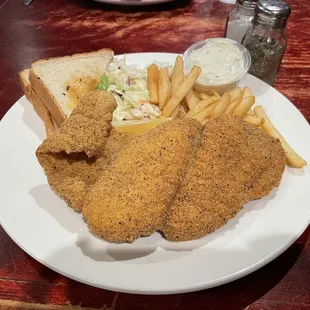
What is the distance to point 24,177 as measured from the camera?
1.75 metres

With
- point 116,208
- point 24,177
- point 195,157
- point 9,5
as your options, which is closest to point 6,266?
point 24,177

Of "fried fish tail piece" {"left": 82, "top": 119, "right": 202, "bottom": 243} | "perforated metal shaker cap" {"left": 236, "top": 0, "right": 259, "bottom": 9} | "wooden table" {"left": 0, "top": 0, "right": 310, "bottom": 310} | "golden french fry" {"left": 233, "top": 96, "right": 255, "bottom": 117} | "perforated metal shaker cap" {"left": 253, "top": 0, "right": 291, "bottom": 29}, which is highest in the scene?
"perforated metal shaker cap" {"left": 253, "top": 0, "right": 291, "bottom": 29}

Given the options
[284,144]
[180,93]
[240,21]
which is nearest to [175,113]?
[180,93]

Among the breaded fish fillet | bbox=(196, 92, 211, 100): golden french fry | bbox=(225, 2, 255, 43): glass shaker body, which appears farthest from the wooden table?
bbox=(196, 92, 211, 100): golden french fry

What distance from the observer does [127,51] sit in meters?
2.89

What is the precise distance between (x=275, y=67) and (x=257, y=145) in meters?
0.98

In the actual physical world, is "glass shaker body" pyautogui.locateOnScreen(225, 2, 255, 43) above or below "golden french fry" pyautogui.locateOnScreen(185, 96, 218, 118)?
above

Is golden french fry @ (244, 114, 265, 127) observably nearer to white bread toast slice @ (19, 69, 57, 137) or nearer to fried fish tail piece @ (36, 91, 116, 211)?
fried fish tail piece @ (36, 91, 116, 211)

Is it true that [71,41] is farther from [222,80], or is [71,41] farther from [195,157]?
[195,157]

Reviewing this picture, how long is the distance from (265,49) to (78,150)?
146cm

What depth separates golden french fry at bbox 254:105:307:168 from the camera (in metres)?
1.73

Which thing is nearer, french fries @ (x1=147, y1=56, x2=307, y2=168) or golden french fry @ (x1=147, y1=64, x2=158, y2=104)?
french fries @ (x1=147, y1=56, x2=307, y2=168)

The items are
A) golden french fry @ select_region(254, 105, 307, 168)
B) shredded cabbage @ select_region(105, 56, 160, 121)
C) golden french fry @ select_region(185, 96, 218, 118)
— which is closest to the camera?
golden french fry @ select_region(254, 105, 307, 168)

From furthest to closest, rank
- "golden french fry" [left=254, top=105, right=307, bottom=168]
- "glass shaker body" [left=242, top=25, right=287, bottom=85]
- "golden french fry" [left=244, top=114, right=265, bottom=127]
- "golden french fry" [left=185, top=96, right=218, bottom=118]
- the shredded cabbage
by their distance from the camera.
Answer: "glass shaker body" [left=242, top=25, right=287, bottom=85]
the shredded cabbage
"golden french fry" [left=185, top=96, right=218, bottom=118]
"golden french fry" [left=244, top=114, right=265, bottom=127]
"golden french fry" [left=254, top=105, right=307, bottom=168]
